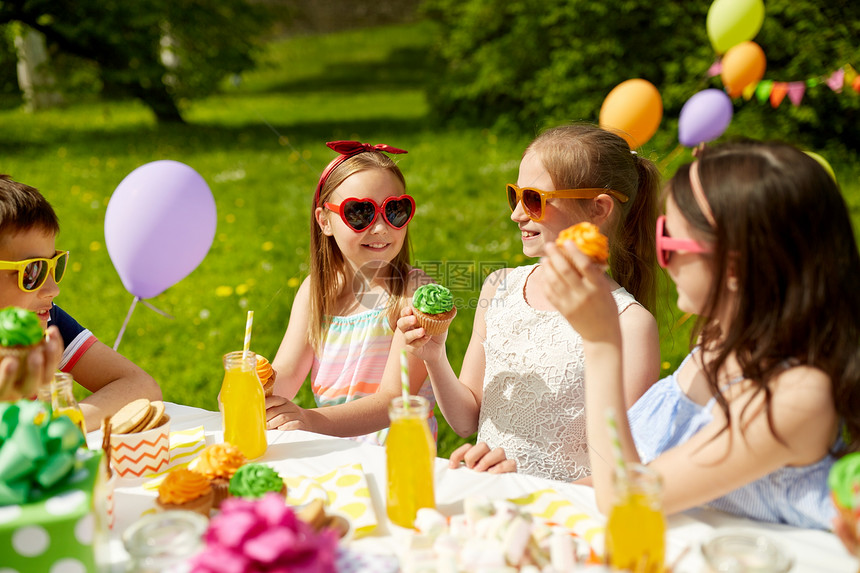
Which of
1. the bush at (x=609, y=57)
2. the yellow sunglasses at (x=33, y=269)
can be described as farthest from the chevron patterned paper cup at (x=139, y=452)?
the bush at (x=609, y=57)

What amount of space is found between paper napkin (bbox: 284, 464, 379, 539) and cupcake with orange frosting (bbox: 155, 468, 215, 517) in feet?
0.64

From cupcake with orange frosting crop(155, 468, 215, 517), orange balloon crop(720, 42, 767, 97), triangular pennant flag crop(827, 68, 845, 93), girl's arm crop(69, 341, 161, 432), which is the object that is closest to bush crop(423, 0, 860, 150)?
triangular pennant flag crop(827, 68, 845, 93)

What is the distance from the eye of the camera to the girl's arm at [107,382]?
7.24ft

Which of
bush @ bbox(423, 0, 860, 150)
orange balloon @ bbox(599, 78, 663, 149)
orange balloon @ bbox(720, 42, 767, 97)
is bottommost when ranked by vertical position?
orange balloon @ bbox(599, 78, 663, 149)

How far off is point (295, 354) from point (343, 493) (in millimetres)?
1244

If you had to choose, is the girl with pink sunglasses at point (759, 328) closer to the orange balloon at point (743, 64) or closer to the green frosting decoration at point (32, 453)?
the green frosting decoration at point (32, 453)

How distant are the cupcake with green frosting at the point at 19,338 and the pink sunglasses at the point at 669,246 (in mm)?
1398

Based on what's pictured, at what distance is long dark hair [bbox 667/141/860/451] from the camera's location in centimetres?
157

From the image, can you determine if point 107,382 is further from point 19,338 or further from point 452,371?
point 452,371

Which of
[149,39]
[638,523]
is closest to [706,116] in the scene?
[638,523]

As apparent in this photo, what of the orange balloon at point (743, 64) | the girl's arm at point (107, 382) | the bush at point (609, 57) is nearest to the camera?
the girl's arm at point (107, 382)

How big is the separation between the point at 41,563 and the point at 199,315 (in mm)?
4410

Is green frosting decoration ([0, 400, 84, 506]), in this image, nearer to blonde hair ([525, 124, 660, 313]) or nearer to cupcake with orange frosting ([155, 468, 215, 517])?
cupcake with orange frosting ([155, 468, 215, 517])

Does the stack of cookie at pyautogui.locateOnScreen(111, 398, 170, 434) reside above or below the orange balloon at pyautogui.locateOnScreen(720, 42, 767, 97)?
below
